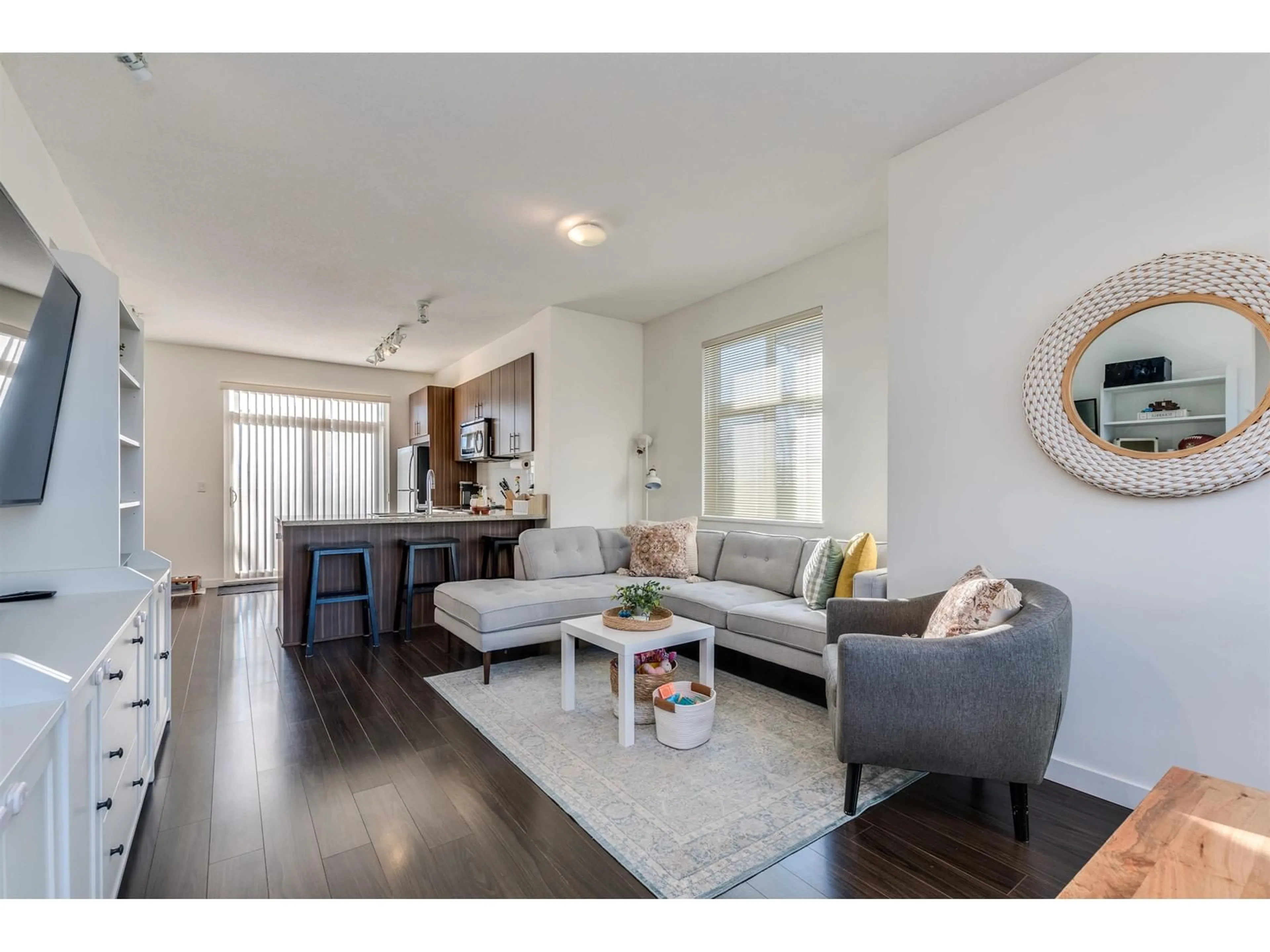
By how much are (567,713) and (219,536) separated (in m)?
5.86

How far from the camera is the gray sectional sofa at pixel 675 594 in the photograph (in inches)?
119

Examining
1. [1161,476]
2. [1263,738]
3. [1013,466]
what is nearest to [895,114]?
[1013,466]

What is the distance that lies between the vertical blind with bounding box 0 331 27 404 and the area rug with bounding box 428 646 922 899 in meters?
2.04

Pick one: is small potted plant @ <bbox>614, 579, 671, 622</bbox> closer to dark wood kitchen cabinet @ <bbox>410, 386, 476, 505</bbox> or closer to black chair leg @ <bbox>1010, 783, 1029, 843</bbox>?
black chair leg @ <bbox>1010, 783, 1029, 843</bbox>


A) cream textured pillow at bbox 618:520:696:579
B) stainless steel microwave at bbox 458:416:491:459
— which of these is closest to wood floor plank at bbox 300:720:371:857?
cream textured pillow at bbox 618:520:696:579

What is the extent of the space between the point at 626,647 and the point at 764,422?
246cm

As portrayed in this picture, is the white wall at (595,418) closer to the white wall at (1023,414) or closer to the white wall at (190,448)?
the white wall at (1023,414)

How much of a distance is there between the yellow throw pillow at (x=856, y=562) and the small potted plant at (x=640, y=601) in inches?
40.6

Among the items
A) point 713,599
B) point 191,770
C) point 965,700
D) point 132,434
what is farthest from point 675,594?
point 132,434

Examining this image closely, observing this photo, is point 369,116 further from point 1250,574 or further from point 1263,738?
point 1263,738

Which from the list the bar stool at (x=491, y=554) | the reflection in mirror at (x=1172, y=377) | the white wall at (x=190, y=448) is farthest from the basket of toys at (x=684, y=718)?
the white wall at (x=190, y=448)

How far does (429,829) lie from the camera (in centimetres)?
187
